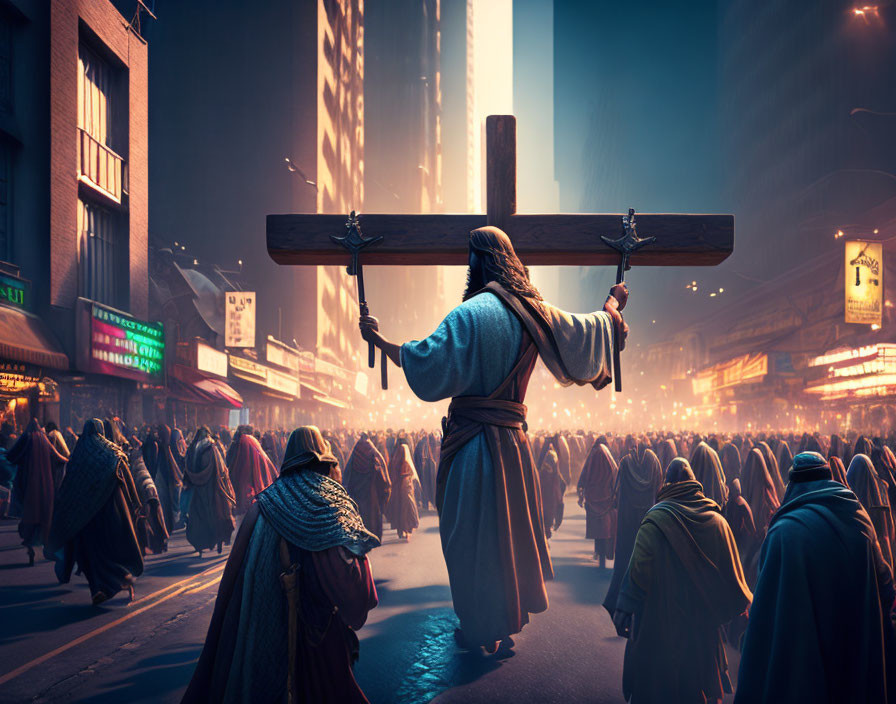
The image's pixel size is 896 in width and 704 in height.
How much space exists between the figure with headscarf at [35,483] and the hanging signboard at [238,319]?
19.3 metres

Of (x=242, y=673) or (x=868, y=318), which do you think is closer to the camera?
(x=242, y=673)

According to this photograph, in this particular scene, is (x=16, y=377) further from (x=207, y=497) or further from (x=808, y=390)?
(x=808, y=390)

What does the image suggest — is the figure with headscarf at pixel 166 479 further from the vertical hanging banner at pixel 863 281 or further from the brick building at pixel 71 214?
the vertical hanging banner at pixel 863 281

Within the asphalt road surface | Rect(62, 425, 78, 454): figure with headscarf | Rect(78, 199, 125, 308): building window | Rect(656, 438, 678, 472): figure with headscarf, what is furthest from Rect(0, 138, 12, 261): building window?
Rect(656, 438, 678, 472): figure with headscarf

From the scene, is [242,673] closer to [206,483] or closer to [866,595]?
[866,595]

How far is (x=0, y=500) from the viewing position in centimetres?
1608

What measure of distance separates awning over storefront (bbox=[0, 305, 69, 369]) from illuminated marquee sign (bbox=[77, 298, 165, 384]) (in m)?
0.93

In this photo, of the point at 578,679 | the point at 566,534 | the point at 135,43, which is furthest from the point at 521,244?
the point at 135,43

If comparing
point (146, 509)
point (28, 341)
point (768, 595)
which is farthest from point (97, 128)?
point (768, 595)

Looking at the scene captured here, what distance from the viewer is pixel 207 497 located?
1197 cm

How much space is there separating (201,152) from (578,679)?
50.5 m

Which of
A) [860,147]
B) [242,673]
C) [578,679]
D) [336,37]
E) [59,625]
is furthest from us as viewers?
[336,37]

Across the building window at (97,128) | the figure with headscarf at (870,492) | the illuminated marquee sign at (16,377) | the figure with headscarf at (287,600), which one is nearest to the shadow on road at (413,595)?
the figure with headscarf at (870,492)

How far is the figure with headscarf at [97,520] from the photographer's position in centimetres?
830
